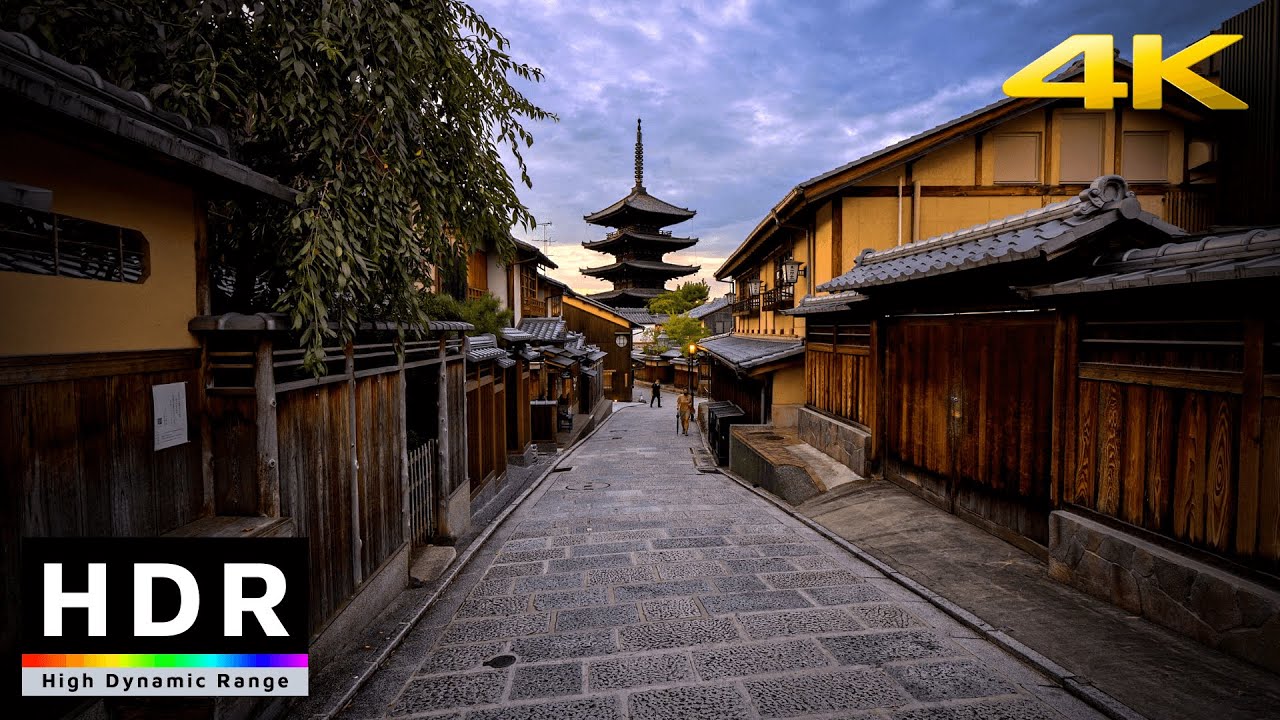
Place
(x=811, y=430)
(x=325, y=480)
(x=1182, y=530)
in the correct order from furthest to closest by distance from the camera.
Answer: (x=811, y=430) < (x=325, y=480) < (x=1182, y=530)

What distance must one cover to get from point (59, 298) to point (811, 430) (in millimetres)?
13567

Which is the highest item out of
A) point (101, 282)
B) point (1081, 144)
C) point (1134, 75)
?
point (1134, 75)

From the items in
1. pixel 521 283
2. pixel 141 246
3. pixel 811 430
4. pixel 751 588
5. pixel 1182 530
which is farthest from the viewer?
pixel 521 283

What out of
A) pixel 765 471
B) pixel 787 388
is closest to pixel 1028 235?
pixel 765 471

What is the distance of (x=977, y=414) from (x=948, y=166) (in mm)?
9406

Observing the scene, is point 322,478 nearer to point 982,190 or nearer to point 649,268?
point 982,190

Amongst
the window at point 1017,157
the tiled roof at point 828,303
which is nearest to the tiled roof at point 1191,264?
the tiled roof at point 828,303

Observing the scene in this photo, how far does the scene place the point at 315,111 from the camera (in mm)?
4512

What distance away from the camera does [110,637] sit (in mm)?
3299

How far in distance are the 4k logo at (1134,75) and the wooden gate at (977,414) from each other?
7.86 metres

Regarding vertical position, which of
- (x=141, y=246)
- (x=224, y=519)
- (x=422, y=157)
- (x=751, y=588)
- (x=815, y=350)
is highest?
(x=422, y=157)

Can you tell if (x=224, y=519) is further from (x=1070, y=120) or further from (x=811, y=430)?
(x=1070, y=120)

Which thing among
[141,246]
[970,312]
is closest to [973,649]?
[970,312]

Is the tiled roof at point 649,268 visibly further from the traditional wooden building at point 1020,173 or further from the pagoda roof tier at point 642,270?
the traditional wooden building at point 1020,173
